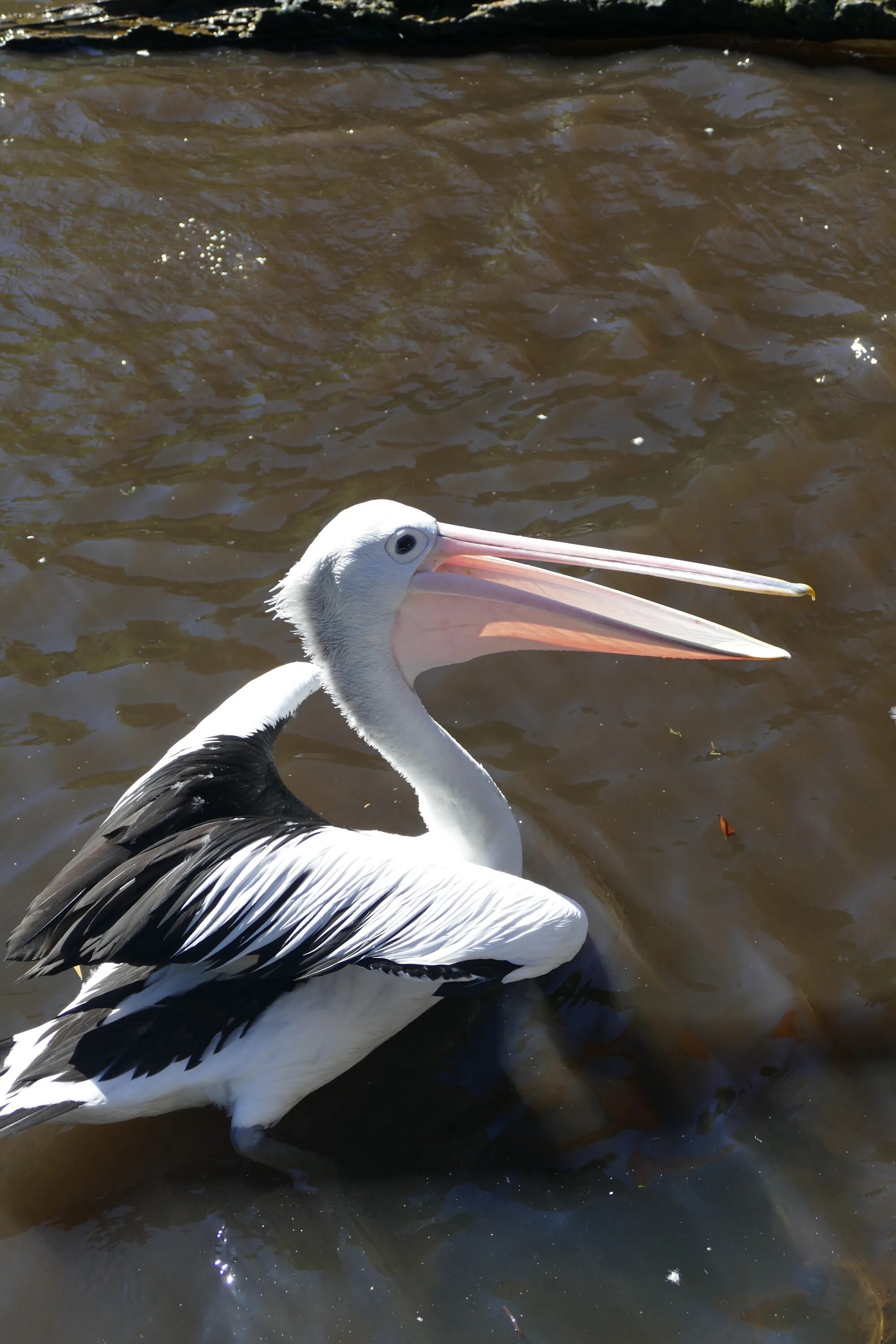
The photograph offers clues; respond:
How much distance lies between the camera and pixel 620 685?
3234 mm

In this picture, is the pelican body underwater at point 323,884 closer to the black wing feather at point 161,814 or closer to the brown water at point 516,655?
the black wing feather at point 161,814

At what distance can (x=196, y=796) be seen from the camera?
2.39 meters

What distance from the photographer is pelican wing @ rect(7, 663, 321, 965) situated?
2176mm

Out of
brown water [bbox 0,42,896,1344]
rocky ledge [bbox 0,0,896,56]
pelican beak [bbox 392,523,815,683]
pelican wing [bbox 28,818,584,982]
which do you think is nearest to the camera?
pelican wing [bbox 28,818,584,982]

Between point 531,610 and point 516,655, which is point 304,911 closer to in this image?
point 531,610

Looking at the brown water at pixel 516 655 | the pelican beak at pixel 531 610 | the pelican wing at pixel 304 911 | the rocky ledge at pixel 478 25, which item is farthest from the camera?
the rocky ledge at pixel 478 25

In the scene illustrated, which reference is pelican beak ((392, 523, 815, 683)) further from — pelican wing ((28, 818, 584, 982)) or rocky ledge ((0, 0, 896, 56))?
rocky ledge ((0, 0, 896, 56))

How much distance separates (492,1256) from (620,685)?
1600mm

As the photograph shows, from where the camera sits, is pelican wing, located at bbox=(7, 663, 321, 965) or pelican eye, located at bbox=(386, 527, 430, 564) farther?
pelican eye, located at bbox=(386, 527, 430, 564)

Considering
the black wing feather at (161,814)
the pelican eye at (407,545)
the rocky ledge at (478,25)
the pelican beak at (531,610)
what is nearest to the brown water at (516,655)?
the rocky ledge at (478,25)

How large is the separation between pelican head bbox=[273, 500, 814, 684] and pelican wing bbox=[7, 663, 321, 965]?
0.30 meters

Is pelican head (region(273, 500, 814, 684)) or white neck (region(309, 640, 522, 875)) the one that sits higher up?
pelican head (region(273, 500, 814, 684))

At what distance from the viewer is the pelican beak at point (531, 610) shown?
2416mm

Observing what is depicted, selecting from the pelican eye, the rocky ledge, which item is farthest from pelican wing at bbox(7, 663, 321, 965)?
the rocky ledge
